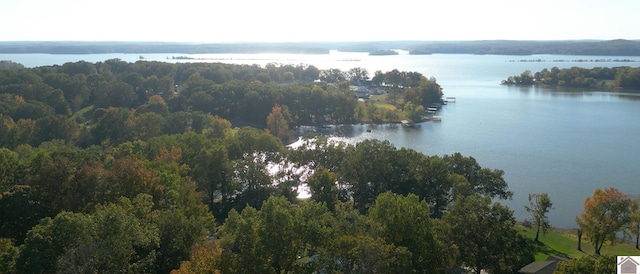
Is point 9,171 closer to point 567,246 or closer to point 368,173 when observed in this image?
point 368,173

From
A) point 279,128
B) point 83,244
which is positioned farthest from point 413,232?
point 279,128

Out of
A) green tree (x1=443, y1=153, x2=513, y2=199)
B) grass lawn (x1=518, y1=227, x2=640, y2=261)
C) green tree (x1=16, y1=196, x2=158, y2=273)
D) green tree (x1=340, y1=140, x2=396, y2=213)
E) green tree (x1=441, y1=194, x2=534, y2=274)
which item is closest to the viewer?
green tree (x1=16, y1=196, x2=158, y2=273)

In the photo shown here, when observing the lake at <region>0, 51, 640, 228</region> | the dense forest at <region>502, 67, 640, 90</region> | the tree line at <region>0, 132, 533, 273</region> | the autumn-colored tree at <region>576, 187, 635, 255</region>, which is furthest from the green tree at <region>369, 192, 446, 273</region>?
the dense forest at <region>502, 67, 640, 90</region>

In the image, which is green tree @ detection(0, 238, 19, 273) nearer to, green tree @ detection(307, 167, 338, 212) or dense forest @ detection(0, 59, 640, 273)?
Result: dense forest @ detection(0, 59, 640, 273)

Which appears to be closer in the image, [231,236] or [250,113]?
[231,236]

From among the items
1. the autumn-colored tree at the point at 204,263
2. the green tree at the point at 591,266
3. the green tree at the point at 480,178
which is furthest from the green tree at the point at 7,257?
the green tree at the point at 480,178

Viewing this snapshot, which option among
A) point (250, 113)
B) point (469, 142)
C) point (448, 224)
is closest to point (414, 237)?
point (448, 224)

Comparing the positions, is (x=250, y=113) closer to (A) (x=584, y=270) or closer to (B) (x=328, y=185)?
(B) (x=328, y=185)
